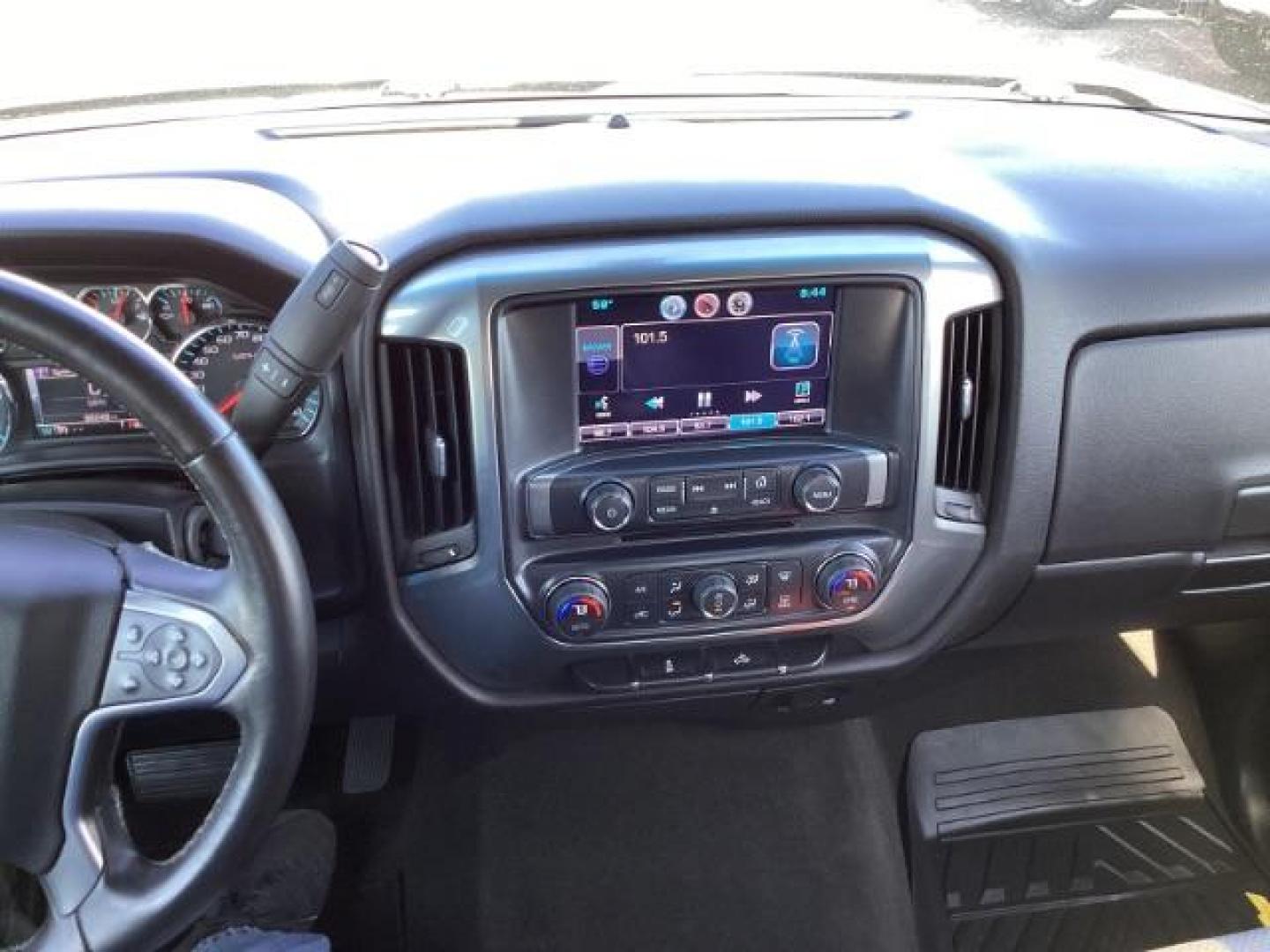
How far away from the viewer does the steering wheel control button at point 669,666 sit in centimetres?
181

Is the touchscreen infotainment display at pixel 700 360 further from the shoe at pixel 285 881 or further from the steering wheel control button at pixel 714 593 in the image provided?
the shoe at pixel 285 881

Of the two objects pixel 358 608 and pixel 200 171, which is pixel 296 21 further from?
pixel 358 608

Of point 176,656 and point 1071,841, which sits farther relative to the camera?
point 1071,841

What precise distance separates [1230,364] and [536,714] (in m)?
1.09

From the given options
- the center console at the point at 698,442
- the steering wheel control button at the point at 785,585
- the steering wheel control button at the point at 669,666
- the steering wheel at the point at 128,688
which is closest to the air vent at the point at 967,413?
the center console at the point at 698,442

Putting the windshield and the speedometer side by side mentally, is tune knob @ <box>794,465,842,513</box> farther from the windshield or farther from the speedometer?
the windshield

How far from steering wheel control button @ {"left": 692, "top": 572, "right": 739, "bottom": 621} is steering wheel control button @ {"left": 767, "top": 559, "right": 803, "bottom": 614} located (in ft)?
0.18

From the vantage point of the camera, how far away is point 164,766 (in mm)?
2121

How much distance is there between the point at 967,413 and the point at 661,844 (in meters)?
1.01

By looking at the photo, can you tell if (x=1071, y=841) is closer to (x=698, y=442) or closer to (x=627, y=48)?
(x=698, y=442)

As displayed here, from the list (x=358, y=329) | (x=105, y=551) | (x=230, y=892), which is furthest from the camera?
(x=230, y=892)

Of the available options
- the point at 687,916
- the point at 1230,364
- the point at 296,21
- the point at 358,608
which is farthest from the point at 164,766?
the point at 1230,364

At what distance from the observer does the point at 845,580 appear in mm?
1741

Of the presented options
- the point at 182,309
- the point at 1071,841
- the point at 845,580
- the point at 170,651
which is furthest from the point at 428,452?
the point at 1071,841
